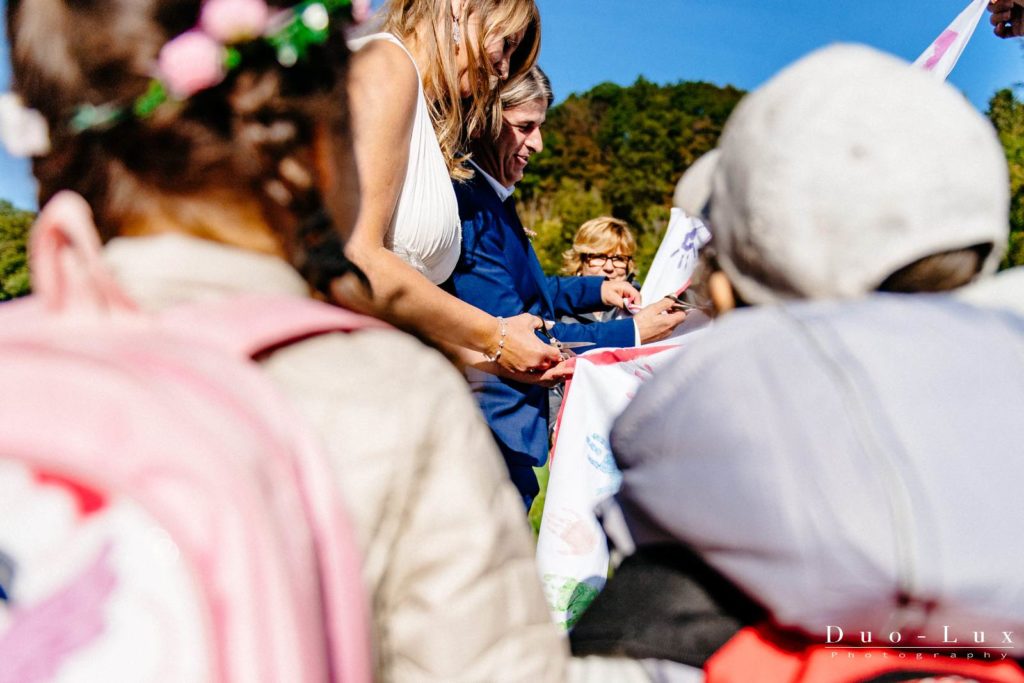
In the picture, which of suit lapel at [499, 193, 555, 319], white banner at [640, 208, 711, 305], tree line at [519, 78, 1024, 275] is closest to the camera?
suit lapel at [499, 193, 555, 319]

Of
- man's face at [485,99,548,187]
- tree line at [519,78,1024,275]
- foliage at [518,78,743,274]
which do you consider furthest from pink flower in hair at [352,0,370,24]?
foliage at [518,78,743,274]

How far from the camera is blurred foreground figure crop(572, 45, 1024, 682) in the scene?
3.02ft

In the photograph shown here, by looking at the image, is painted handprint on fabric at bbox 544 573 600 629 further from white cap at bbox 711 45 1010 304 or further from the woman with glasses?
the woman with glasses

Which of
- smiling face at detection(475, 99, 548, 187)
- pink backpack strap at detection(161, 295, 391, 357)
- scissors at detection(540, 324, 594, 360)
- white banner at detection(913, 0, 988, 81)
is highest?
Result: white banner at detection(913, 0, 988, 81)

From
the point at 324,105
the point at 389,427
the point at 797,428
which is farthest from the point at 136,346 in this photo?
the point at 797,428

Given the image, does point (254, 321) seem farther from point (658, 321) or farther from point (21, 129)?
point (658, 321)

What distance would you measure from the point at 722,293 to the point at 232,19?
742 mm

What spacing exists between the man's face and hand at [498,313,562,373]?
2.21ft

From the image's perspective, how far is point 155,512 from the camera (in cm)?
70

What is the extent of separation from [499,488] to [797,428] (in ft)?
1.13

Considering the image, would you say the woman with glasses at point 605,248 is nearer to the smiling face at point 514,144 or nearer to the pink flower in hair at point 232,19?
the smiling face at point 514,144

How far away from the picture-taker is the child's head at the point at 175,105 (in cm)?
85

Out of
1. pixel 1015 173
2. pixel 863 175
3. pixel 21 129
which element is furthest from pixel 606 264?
pixel 21 129

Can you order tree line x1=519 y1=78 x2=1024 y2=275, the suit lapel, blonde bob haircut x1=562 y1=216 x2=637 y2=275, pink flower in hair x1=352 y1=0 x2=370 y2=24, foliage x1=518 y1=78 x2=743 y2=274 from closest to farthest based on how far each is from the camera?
pink flower in hair x1=352 y1=0 x2=370 y2=24, the suit lapel, blonde bob haircut x1=562 y1=216 x2=637 y2=275, tree line x1=519 y1=78 x2=1024 y2=275, foliage x1=518 y1=78 x2=743 y2=274
